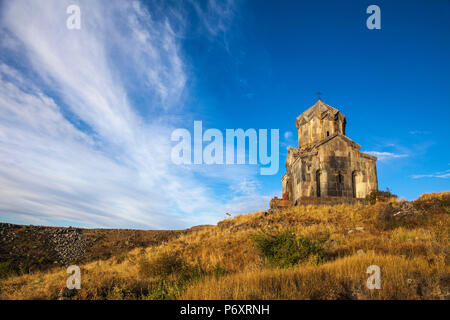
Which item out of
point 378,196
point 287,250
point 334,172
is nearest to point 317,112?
point 334,172

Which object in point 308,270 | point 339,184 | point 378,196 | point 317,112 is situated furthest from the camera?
point 317,112

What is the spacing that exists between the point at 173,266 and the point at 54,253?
49.8 feet

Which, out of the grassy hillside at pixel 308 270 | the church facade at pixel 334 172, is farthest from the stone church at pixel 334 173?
the grassy hillside at pixel 308 270

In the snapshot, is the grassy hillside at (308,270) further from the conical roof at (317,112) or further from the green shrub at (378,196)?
the conical roof at (317,112)

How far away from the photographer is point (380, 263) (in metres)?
5.88

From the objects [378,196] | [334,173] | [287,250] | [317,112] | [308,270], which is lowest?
Result: [308,270]

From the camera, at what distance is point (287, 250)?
7.52 m

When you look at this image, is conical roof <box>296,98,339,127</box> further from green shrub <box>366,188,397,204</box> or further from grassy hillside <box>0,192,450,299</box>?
grassy hillside <box>0,192,450,299</box>

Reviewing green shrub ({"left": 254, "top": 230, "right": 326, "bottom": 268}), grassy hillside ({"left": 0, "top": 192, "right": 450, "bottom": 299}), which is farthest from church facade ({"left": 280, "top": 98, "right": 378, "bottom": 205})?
green shrub ({"left": 254, "top": 230, "right": 326, "bottom": 268})

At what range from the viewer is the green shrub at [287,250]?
706 cm

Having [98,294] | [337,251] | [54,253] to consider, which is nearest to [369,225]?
[337,251]

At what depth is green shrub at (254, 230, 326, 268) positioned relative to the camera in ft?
23.2

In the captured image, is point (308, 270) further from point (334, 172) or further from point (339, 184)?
point (334, 172)
